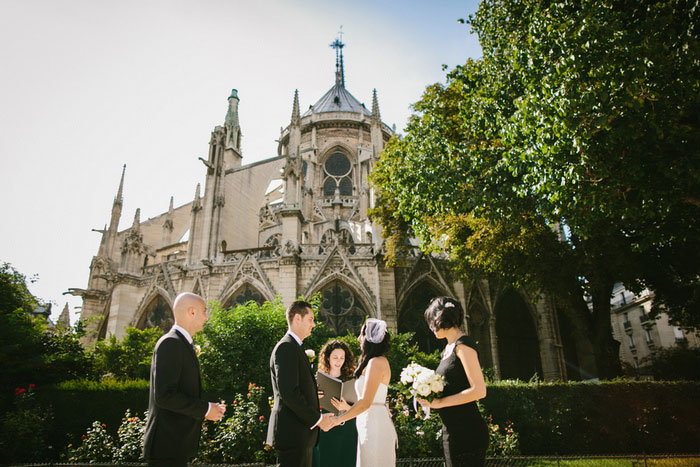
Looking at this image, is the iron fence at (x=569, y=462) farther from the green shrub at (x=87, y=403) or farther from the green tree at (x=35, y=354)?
the green tree at (x=35, y=354)

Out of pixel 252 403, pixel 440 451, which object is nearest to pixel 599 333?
pixel 440 451

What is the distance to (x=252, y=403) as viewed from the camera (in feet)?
30.9

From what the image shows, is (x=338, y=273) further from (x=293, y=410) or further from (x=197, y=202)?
(x=293, y=410)

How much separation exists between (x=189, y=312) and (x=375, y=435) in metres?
1.98

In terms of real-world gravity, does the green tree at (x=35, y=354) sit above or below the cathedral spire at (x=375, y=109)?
below

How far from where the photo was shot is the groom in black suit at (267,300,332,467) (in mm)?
3312

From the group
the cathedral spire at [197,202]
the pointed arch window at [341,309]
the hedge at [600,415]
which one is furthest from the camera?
the cathedral spire at [197,202]

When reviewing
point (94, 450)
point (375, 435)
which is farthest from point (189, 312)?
point (94, 450)

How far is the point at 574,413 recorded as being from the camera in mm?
10555

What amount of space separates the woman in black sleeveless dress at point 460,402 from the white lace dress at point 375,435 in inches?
25.1

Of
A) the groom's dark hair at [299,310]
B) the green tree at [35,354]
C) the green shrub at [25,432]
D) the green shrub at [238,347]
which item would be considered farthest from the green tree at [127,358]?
the groom's dark hair at [299,310]

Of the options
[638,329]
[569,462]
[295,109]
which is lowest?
[569,462]

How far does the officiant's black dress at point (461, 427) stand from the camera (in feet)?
10.9

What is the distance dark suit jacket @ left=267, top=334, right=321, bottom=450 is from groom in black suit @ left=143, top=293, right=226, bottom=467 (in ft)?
1.47
